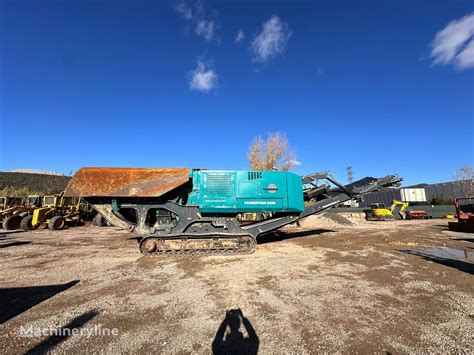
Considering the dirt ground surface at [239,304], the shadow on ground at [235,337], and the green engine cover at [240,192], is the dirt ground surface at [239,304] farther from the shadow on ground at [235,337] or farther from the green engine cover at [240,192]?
the green engine cover at [240,192]

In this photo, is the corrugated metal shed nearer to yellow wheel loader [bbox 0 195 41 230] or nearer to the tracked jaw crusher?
the tracked jaw crusher

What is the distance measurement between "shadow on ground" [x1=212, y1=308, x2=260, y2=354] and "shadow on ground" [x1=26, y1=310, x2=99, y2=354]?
6.66 ft

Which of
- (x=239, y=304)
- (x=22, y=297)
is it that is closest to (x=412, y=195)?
(x=239, y=304)

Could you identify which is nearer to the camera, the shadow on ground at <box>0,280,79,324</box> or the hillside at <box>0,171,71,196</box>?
the shadow on ground at <box>0,280,79,324</box>

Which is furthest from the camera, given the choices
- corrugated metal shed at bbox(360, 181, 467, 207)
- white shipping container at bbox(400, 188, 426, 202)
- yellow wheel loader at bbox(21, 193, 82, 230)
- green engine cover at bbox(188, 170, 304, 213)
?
white shipping container at bbox(400, 188, 426, 202)

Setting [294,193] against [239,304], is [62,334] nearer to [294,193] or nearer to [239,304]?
[239,304]

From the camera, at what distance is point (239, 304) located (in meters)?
4.36

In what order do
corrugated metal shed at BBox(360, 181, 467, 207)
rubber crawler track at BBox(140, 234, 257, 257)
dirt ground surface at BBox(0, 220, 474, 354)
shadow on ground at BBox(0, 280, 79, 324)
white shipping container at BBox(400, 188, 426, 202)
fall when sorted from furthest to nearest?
white shipping container at BBox(400, 188, 426, 202)
corrugated metal shed at BBox(360, 181, 467, 207)
rubber crawler track at BBox(140, 234, 257, 257)
shadow on ground at BBox(0, 280, 79, 324)
dirt ground surface at BBox(0, 220, 474, 354)

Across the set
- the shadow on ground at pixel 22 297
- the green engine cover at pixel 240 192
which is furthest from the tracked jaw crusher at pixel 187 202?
the shadow on ground at pixel 22 297

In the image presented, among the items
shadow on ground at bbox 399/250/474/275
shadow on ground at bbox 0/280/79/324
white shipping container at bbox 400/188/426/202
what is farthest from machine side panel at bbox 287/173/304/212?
white shipping container at bbox 400/188/426/202

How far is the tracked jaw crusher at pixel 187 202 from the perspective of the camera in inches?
336

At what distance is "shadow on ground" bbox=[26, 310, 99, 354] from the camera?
3.06 meters

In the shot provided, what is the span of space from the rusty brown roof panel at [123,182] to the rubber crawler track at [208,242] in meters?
1.62

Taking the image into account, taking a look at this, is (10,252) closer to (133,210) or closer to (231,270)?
(133,210)
